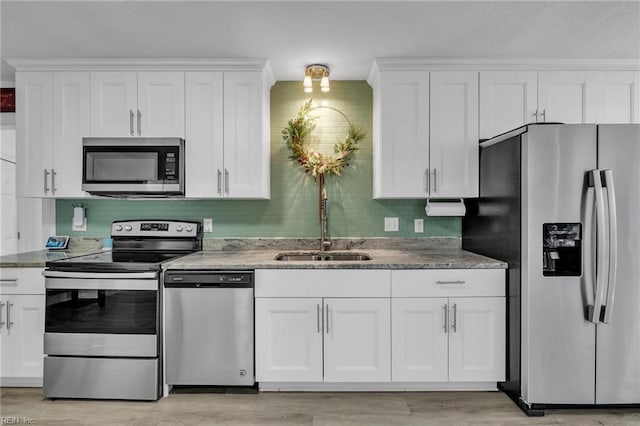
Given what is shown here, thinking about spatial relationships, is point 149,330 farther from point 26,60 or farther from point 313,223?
point 26,60

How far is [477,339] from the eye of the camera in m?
2.53

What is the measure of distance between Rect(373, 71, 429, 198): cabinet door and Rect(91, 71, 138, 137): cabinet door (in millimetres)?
1858

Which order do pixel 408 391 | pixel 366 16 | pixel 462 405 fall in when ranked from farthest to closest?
pixel 408 391 < pixel 462 405 < pixel 366 16

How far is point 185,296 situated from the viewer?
2490 mm

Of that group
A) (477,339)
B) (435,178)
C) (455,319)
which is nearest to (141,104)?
(435,178)

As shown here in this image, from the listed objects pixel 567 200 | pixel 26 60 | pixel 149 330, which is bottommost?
pixel 149 330

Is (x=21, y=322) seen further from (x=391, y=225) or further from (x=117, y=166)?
(x=391, y=225)

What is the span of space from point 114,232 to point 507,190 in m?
2.97

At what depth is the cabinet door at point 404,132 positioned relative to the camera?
2920 mm

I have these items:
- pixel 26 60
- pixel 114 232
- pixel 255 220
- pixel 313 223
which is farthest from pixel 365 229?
pixel 26 60

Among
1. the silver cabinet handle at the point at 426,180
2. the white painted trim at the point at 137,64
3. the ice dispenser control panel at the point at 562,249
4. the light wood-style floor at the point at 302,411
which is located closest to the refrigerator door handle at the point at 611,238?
the ice dispenser control panel at the point at 562,249

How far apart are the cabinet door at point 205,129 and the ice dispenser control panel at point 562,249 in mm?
2184

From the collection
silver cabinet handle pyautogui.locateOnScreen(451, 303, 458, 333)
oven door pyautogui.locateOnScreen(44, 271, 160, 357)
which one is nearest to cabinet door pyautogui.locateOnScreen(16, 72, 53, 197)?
oven door pyautogui.locateOnScreen(44, 271, 160, 357)

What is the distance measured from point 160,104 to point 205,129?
38 cm
